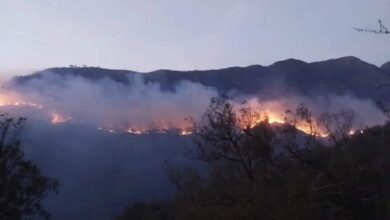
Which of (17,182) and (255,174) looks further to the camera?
(255,174)

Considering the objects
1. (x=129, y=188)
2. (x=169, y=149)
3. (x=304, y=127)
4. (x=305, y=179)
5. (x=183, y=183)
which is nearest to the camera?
(x=305, y=179)

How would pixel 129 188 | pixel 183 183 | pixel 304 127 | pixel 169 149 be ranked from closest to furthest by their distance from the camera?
1. pixel 183 183
2. pixel 304 127
3. pixel 129 188
4. pixel 169 149

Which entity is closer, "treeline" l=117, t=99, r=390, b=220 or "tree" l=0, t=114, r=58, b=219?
"treeline" l=117, t=99, r=390, b=220

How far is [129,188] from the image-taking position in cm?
15438

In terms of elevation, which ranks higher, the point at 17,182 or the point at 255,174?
the point at 255,174

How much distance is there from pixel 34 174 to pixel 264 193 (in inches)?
412

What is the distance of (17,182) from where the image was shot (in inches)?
965

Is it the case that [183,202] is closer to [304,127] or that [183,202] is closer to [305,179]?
[305,179]

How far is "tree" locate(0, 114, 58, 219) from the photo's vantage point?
78.4ft

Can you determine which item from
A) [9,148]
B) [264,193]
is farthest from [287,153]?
[9,148]

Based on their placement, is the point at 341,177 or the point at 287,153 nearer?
the point at 341,177

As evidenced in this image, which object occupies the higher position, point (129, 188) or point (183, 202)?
point (183, 202)

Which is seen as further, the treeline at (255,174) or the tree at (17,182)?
the tree at (17,182)

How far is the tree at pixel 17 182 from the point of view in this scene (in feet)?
78.4
